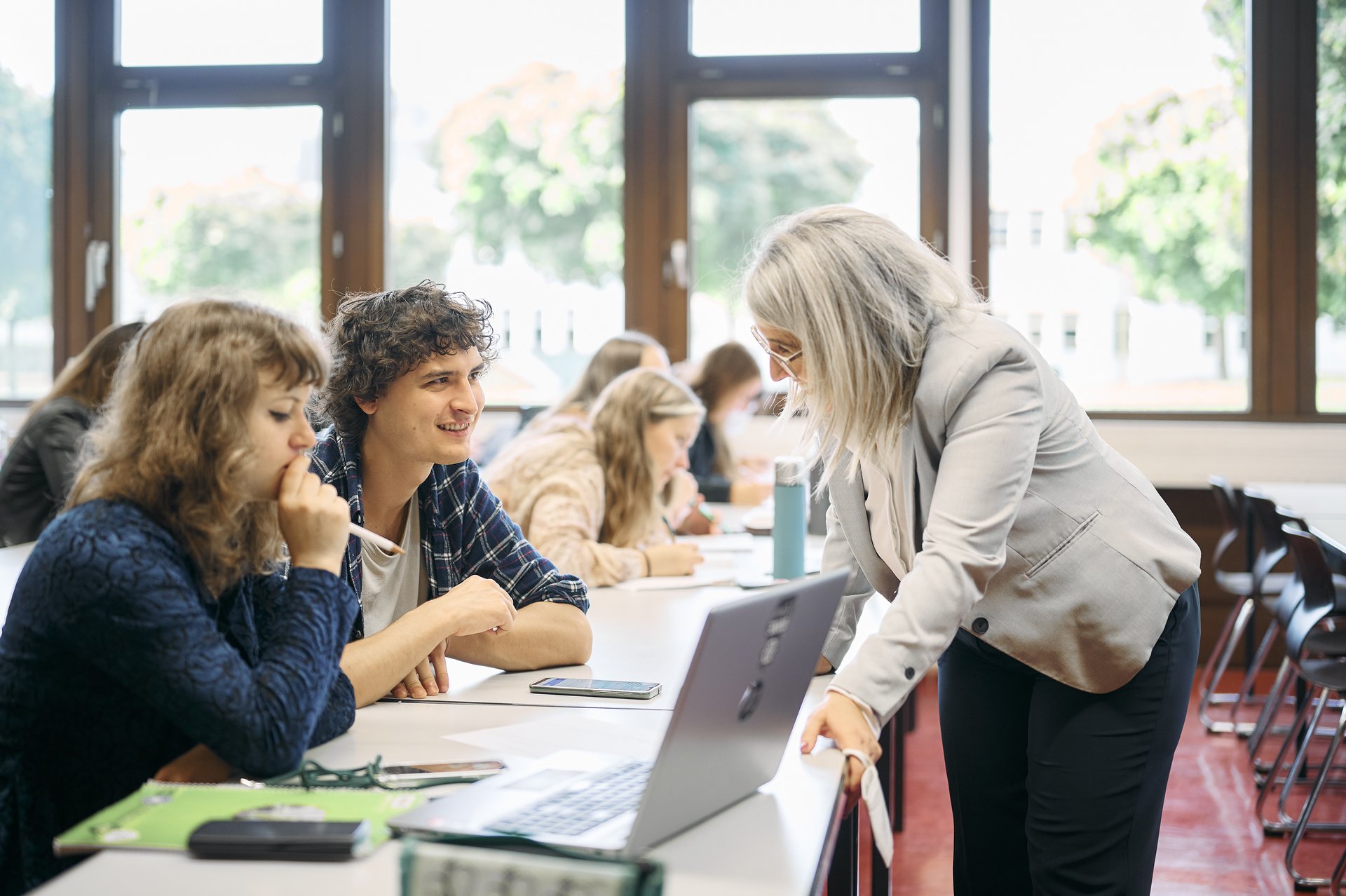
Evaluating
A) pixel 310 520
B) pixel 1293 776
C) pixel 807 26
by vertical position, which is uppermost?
pixel 807 26

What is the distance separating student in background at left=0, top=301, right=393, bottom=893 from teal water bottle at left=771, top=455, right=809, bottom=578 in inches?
53.4

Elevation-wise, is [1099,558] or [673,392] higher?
[673,392]

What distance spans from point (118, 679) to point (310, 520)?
0.24 meters

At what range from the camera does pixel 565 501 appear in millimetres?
2820

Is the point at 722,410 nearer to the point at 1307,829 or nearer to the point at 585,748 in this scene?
the point at 1307,829

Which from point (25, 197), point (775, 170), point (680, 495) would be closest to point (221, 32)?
point (25, 197)

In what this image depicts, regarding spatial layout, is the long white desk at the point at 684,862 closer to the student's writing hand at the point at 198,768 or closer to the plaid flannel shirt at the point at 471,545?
the student's writing hand at the point at 198,768

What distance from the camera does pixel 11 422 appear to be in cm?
573

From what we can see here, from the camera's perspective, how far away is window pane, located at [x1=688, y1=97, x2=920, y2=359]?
17.8ft

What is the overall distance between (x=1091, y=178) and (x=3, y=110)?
4975 millimetres

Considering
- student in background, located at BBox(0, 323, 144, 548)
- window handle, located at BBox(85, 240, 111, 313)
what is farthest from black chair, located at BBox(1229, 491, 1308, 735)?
window handle, located at BBox(85, 240, 111, 313)

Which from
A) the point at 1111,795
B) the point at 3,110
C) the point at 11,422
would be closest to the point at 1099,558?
the point at 1111,795

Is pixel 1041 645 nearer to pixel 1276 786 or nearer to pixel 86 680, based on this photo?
pixel 86 680

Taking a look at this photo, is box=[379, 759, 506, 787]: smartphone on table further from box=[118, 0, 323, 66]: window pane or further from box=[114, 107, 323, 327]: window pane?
box=[118, 0, 323, 66]: window pane
